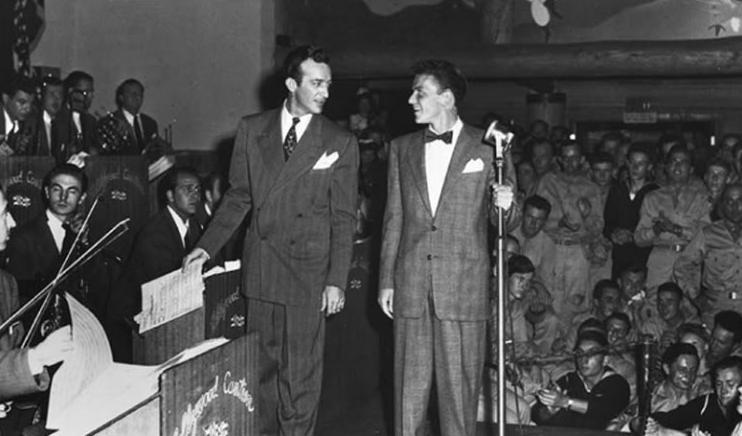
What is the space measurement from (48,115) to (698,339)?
4201mm

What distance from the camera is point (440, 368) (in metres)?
4.54

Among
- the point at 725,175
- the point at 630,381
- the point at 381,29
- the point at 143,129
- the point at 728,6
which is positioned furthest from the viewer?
the point at 381,29

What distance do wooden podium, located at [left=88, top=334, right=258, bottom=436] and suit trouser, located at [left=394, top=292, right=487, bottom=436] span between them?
1.09m

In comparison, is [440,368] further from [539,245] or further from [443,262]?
[539,245]

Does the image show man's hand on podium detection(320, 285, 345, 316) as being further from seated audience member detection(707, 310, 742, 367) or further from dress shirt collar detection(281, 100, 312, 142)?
seated audience member detection(707, 310, 742, 367)

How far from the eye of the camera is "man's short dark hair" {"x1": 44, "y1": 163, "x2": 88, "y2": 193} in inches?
247

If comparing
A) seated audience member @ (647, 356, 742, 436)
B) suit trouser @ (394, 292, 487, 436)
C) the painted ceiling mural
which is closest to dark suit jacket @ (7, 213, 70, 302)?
suit trouser @ (394, 292, 487, 436)

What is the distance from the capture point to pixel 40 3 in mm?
10086

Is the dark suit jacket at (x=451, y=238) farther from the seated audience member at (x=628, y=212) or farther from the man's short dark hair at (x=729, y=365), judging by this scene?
the seated audience member at (x=628, y=212)

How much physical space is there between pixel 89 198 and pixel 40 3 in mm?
3807

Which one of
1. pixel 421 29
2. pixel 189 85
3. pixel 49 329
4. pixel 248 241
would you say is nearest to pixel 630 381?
pixel 248 241

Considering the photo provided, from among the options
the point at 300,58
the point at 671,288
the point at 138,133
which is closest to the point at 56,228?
the point at 300,58

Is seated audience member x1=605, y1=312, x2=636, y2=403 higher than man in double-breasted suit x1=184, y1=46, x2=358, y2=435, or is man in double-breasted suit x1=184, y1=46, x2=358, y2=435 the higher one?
man in double-breasted suit x1=184, y1=46, x2=358, y2=435

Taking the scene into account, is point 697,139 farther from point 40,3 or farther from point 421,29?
point 40,3
